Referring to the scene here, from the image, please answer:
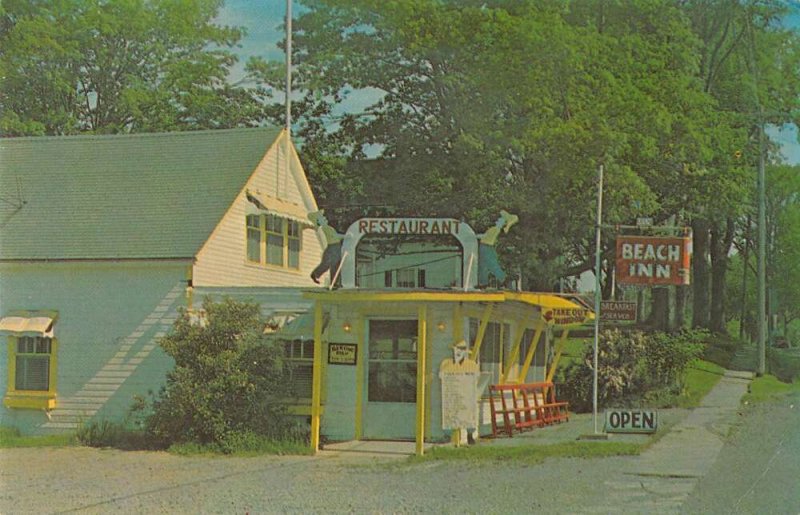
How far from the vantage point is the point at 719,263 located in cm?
2995

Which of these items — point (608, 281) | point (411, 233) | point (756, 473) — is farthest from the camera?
point (608, 281)

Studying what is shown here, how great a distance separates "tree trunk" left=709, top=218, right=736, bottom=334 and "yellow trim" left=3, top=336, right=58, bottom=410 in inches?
610

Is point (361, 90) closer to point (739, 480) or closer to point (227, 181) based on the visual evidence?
point (227, 181)

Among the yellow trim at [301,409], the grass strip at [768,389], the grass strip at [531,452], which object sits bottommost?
the grass strip at [531,452]

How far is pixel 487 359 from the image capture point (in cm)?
1862

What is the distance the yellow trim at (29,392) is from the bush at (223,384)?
2.59 metres

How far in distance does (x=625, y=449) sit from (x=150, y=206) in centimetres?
959

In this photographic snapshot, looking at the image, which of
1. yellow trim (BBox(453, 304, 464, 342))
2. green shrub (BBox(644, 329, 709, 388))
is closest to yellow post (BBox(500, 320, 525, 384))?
yellow trim (BBox(453, 304, 464, 342))

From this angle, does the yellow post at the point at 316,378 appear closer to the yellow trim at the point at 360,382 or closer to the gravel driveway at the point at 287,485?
the gravel driveway at the point at 287,485

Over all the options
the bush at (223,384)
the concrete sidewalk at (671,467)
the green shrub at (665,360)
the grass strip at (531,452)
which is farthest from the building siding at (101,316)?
the green shrub at (665,360)

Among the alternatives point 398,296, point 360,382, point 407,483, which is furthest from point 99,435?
point 407,483

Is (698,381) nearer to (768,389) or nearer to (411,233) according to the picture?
(768,389)

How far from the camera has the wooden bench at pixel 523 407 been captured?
1807 cm

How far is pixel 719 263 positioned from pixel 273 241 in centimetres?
1368
